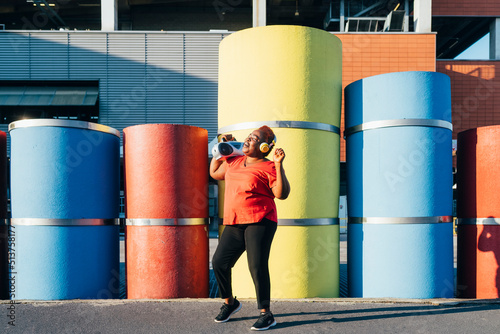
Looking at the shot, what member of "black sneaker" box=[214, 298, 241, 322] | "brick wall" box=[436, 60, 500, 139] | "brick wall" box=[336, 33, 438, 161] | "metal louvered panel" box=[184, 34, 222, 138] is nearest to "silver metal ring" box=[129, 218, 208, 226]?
"black sneaker" box=[214, 298, 241, 322]

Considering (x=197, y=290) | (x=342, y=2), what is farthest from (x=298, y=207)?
(x=342, y=2)

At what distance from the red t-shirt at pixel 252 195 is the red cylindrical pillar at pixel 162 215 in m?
1.12

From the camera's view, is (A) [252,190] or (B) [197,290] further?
(B) [197,290]

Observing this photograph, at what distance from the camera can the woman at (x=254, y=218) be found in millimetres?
3352

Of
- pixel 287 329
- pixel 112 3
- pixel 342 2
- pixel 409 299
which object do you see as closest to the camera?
pixel 287 329

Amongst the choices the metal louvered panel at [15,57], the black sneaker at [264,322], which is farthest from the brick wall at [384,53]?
the black sneaker at [264,322]

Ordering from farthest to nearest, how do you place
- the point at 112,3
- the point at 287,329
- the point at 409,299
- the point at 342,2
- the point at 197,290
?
the point at 342,2
the point at 112,3
the point at 197,290
the point at 409,299
the point at 287,329

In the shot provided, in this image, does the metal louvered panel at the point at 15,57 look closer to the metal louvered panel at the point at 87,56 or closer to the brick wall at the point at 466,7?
the metal louvered panel at the point at 87,56

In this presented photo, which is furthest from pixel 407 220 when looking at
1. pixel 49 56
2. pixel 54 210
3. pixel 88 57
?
pixel 49 56

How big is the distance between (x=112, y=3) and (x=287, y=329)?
18179 millimetres

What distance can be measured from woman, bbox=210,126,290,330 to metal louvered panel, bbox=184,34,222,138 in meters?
15.0

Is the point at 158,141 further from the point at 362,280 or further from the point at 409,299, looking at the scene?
the point at 409,299

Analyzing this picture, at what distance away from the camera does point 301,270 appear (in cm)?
435

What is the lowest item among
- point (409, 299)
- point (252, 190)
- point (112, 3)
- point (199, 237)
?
point (409, 299)
